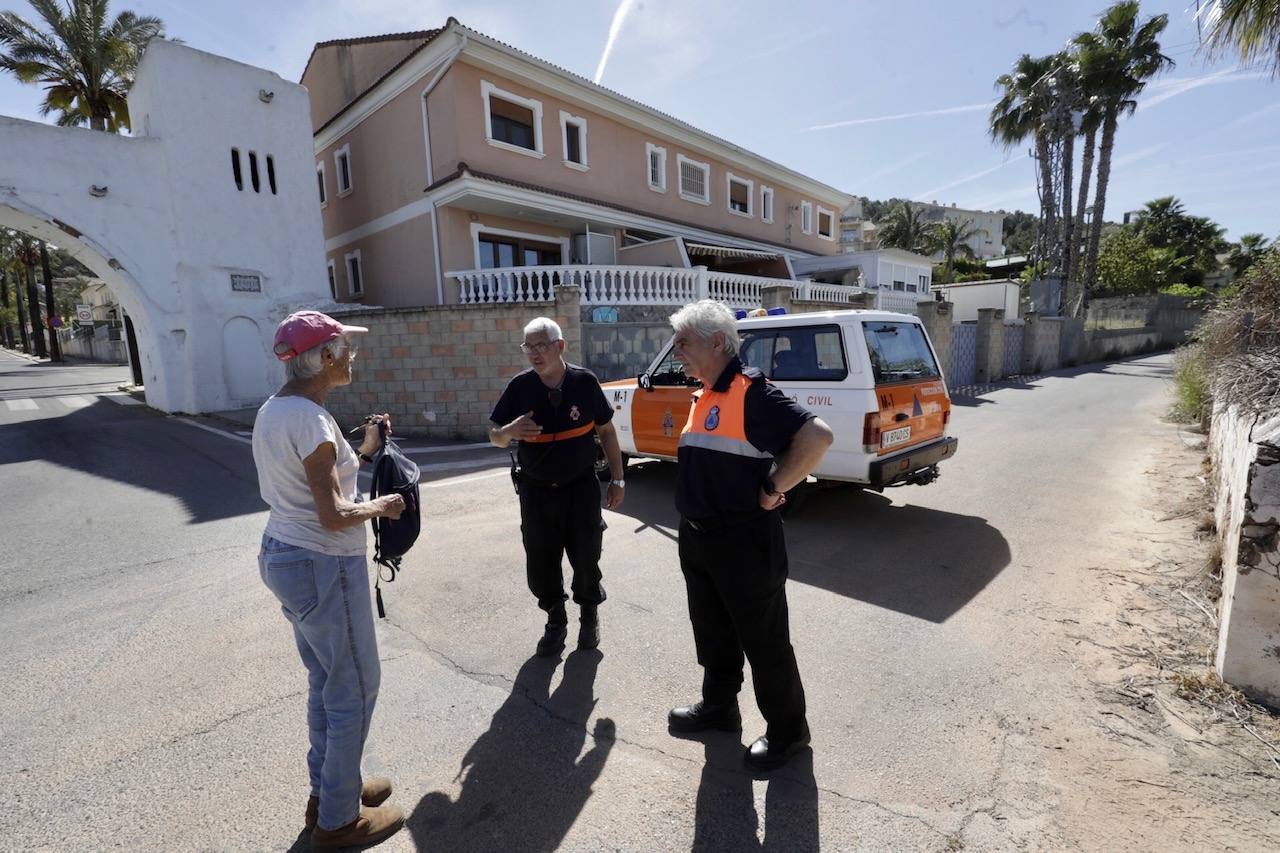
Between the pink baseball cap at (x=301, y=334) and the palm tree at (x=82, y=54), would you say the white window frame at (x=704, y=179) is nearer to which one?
the palm tree at (x=82, y=54)

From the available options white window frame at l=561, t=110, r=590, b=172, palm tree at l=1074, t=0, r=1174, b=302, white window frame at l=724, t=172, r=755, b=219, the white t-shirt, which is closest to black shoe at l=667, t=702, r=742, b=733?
the white t-shirt

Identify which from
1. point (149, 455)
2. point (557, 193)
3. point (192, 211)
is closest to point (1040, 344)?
point (557, 193)

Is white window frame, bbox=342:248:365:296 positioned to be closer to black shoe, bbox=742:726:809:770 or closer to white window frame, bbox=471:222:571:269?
white window frame, bbox=471:222:571:269

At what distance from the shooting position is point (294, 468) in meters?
1.90

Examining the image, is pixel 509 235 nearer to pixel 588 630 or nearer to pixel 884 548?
pixel 884 548

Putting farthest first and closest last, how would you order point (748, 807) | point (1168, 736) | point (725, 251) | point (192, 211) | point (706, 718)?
point (725, 251), point (192, 211), point (706, 718), point (1168, 736), point (748, 807)

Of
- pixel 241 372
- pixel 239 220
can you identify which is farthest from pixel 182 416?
pixel 239 220

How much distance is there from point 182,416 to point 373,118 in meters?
8.97

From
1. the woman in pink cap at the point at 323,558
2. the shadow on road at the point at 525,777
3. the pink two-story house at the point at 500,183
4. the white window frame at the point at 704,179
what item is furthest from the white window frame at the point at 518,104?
the shadow on road at the point at 525,777

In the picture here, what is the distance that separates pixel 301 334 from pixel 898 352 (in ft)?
16.3

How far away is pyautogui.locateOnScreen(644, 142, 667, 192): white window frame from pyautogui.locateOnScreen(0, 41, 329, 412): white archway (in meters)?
9.07

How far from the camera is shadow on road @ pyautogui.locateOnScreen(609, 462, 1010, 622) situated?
4.02 meters

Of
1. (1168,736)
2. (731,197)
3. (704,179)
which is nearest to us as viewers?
(1168,736)

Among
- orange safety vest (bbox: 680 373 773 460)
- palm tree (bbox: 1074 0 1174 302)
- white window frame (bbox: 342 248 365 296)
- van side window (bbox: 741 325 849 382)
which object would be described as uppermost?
palm tree (bbox: 1074 0 1174 302)
